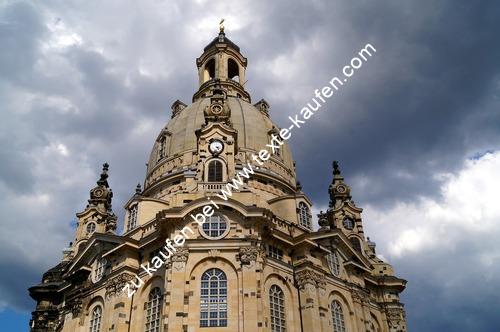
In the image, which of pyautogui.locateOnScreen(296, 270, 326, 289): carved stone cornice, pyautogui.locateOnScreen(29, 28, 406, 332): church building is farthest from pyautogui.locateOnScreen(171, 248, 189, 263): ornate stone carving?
pyautogui.locateOnScreen(296, 270, 326, 289): carved stone cornice

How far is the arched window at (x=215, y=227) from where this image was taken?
3891 centimetres

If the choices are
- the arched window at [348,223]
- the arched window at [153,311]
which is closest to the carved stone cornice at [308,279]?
the arched window at [153,311]

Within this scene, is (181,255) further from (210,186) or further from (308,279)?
(308,279)

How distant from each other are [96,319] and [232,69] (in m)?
47.3

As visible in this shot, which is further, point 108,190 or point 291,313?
point 108,190

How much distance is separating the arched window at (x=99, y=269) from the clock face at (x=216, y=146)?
1420 cm

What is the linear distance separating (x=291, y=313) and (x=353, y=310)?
27.0 ft

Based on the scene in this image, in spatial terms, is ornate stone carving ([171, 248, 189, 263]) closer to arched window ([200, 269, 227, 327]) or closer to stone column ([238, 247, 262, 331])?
arched window ([200, 269, 227, 327])

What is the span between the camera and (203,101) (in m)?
65.8

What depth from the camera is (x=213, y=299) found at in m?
36.4

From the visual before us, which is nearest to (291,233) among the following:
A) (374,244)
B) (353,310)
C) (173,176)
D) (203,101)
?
(353,310)

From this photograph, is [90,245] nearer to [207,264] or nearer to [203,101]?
[207,264]

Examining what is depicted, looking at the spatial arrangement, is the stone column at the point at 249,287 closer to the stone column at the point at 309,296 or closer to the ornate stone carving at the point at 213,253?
the ornate stone carving at the point at 213,253

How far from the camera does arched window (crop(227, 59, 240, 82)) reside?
78.1 m
